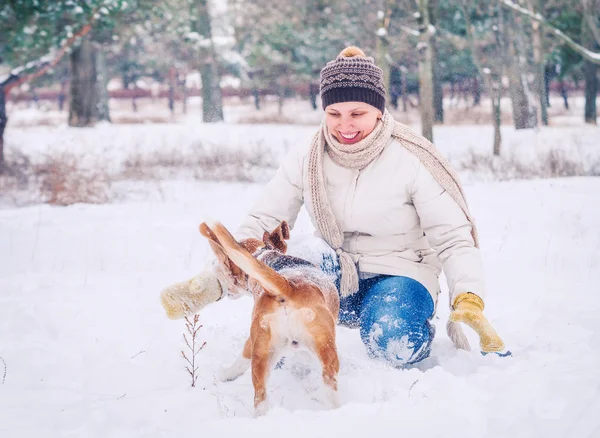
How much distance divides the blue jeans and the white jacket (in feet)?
0.37

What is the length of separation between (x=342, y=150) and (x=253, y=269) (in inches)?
42.1

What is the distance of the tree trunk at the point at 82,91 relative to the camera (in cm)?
1733

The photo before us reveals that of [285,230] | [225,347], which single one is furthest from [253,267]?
[225,347]

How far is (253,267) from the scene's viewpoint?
6.91 feet

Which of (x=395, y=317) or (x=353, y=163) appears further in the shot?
(x=353, y=163)

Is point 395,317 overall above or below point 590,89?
below

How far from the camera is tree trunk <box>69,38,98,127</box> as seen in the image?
1733 centimetres

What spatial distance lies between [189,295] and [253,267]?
2.29 feet

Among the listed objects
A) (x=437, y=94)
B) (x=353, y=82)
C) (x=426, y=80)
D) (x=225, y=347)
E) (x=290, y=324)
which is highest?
(x=437, y=94)

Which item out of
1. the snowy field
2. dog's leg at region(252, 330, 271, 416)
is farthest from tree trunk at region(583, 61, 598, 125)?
dog's leg at region(252, 330, 271, 416)

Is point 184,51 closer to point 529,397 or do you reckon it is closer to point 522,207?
point 522,207

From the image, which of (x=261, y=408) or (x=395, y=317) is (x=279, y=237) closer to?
(x=395, y=317)

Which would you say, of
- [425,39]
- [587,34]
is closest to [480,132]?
[587,34]

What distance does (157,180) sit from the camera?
9.12 m
